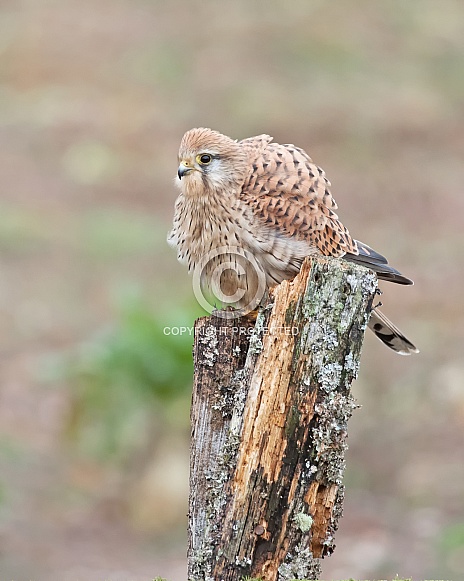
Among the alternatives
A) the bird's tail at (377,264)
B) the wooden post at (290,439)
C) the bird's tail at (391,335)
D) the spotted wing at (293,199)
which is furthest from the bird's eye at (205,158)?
the wooden post at (290,439)

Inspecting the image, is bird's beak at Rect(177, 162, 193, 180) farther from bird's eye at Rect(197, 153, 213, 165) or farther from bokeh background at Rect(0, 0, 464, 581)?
bokeh background at Rect(0, 0, 464, 581)

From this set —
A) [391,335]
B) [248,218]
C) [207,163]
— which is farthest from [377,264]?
[207,163]

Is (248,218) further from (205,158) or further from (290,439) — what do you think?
(290,439)

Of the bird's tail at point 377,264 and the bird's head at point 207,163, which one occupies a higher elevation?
the bird's head at point 207,163

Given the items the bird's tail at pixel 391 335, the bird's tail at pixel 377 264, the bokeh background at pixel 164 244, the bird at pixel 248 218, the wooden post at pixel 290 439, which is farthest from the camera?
the bokeh background at pixel 164 244

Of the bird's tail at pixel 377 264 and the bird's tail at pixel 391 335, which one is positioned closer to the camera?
the bird's tail at pixel 377 264

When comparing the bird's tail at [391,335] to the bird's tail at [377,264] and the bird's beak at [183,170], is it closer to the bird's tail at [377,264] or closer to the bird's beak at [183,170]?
the bird's tail at [377,264]

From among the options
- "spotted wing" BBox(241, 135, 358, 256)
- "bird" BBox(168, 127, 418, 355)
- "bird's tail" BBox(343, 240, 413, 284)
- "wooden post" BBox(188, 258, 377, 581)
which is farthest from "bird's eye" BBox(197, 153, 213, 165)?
"wooden post" BBox(188, 258, 377, 581)

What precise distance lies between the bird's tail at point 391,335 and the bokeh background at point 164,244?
7.02 ft

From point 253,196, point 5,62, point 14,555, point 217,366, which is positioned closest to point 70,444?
point 14,555

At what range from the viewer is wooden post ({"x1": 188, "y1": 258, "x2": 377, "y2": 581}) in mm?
3475

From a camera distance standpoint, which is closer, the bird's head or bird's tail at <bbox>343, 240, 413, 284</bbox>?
the bird's head

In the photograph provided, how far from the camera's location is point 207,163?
16.2 ft

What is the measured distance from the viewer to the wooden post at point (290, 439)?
3.47 meters
